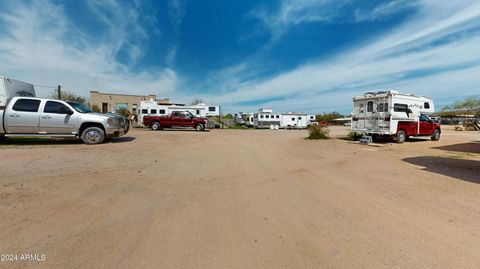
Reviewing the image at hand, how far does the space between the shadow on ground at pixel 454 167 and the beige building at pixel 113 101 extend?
47.5 meters

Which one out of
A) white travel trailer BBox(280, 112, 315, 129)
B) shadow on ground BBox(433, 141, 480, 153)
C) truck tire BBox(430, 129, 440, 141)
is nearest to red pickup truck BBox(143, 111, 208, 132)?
shadow on ground BBox(433, 141, 480, 153)

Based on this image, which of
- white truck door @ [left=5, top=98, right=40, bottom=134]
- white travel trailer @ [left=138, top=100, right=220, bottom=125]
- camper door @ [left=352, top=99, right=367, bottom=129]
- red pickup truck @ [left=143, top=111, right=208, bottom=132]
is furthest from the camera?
white travel trailer @ [left=138, top=100, right=220, bottom=125]

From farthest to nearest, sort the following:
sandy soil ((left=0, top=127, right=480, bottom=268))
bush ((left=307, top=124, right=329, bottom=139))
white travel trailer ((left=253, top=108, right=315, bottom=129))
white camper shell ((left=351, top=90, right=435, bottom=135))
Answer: white travel trailer ((left=253, top=108, right=315, bottom=129)) → bush ((left=307, top=124, right=329, bottom=139)) → white camper shell ((left=351, top=90, right=435, bottom=135)) → sandy soil ((left=0, top=127, right=480, bottom=268))

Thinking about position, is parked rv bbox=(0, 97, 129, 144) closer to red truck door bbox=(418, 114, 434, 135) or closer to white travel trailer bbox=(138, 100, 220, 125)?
white travel trailer bbox=(138, 100, 220, 125)

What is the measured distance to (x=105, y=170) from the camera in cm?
545

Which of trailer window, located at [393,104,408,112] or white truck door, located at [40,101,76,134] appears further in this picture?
trailer window, located at [393,104,408,112]

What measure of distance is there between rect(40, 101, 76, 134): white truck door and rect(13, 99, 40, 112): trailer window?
32 centimetres

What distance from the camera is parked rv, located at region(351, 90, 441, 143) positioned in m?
12.6

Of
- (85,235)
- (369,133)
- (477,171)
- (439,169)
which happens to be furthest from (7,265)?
(369,133)

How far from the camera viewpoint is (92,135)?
31.4ft

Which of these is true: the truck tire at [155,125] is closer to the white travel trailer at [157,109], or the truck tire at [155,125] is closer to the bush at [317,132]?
the white travel trailer at [157,109]

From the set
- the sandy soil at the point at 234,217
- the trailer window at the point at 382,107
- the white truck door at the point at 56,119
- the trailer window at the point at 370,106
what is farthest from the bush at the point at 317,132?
the white truck door at the point at 56,119

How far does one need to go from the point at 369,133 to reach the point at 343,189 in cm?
1113

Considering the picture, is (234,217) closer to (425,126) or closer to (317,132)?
(317,132)
